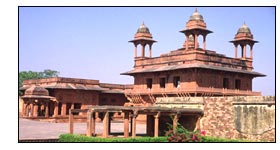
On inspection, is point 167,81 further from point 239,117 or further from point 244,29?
point 239,117

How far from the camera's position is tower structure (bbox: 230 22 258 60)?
38.0m

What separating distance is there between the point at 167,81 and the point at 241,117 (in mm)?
13951

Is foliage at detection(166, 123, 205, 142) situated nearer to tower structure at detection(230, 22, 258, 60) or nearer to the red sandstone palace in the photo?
the red sandstone palace

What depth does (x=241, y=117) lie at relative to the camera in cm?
2203

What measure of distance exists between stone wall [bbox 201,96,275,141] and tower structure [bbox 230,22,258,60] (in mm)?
15087

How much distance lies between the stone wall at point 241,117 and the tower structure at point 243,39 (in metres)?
15.1

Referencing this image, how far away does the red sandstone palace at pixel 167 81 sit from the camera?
33.2m

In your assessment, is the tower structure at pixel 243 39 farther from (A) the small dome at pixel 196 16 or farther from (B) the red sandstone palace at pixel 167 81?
(A) the small dome at pixel 196 16

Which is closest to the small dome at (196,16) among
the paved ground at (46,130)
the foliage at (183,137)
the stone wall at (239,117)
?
the paved ground at (46,130)

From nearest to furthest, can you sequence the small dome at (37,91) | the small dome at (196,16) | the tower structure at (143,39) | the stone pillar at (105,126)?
1. the stone pillar at (105,126)
2. the small dome at (196,16)
3. the small dome at (37,91)
4. the tower structure at (143,39)

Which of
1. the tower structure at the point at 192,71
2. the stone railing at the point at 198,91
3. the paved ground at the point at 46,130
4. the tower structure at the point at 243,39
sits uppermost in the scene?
the tower structure at the point at 243,39

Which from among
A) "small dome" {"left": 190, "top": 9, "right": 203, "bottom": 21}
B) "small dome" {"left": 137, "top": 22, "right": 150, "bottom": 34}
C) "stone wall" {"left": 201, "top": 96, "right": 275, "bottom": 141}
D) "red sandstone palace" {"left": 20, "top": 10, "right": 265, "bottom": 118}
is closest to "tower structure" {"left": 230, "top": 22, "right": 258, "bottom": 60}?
"red sandstone palace" {"left": 20, "top": 10, "right": 265, "bottom": 118}

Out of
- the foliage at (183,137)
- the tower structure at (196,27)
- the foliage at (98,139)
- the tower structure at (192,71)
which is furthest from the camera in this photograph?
the tower structure at (196,27)

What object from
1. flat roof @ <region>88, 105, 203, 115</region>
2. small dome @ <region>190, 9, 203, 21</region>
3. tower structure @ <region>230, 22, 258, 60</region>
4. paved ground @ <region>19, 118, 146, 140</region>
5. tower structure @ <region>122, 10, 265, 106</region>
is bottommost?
paved ground @ <region>19, 118, 146, 140</region>
